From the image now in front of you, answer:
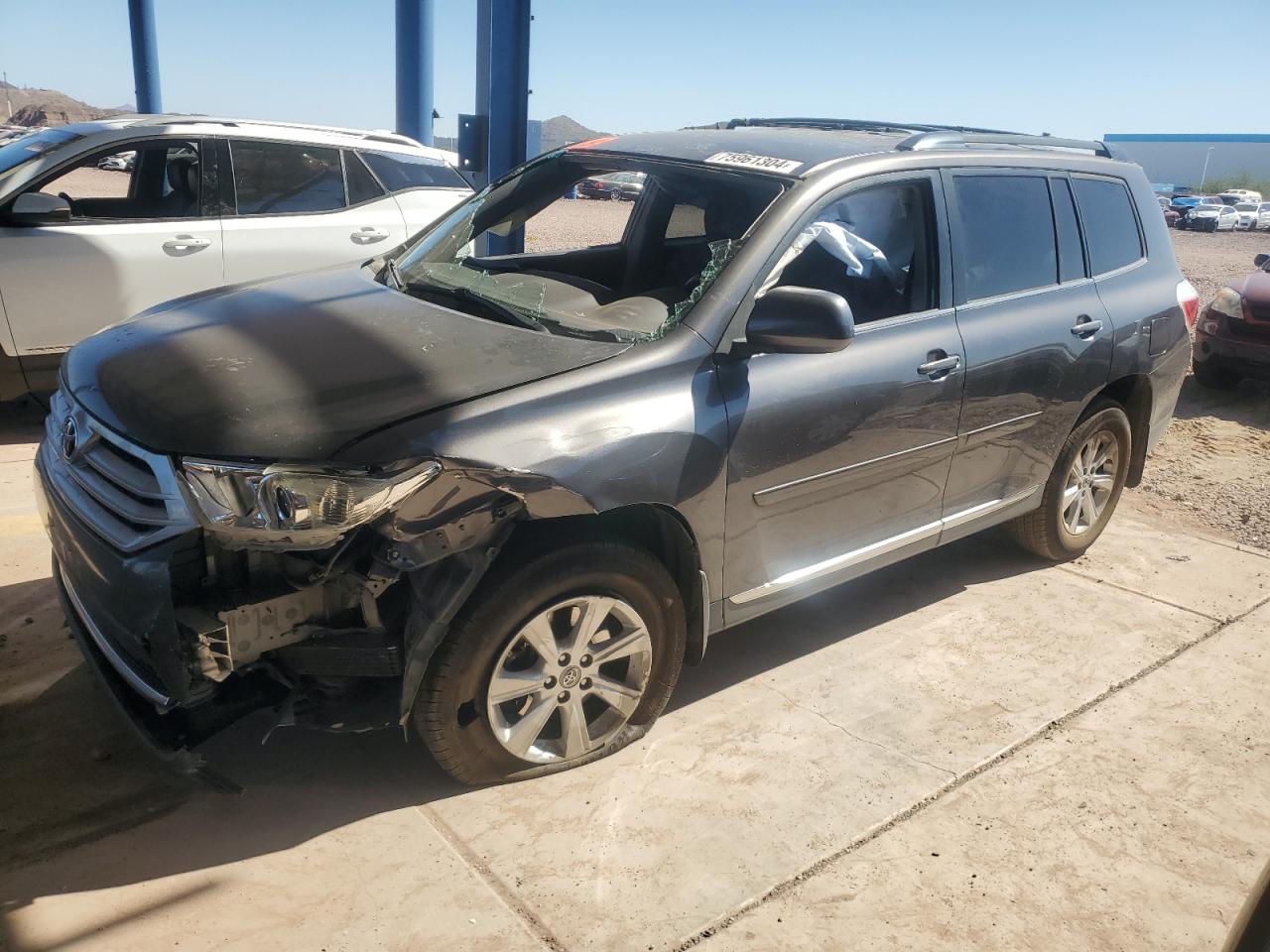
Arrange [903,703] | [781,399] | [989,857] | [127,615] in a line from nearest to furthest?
[127,615]
[989,857]
[781,399]
[903,703]

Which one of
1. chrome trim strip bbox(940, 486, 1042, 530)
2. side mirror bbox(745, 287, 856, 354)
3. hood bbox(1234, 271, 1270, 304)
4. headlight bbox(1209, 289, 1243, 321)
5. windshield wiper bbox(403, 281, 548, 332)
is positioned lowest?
chrome trim strip bbox(940, 486, 1042, 530)

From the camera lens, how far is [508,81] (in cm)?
670

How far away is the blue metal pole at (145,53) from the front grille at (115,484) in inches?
571

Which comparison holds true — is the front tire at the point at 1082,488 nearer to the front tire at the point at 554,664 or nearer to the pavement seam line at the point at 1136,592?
the pavement seam line at the point at 1136,592

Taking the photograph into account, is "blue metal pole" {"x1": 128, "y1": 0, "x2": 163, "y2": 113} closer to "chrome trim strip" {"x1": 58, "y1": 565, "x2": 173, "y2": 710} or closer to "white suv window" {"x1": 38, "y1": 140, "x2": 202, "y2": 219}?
"white suv window" {"x1": 38, "y1": 140, "x2": 202, "y2": 219}

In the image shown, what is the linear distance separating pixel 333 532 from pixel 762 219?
68.2 inches

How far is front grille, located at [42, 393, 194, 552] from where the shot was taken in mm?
2506

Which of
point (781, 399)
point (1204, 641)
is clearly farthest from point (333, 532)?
point (1204, 641)

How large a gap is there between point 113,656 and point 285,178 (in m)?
4.56

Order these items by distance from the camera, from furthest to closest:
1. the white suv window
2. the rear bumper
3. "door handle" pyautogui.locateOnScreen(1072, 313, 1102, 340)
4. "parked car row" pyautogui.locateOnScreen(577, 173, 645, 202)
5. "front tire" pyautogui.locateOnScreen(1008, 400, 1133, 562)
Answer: the rear bumper
the white suv window
"front tire" pyautogui.locateOnScreen(1008, 400, 1133, 562)
"door handle" pyautogui.locateOnScreen(1072, 313, 1102, 340)
"parked car row" pyautogui.locateOnScreen(577, 173, 645, 202)

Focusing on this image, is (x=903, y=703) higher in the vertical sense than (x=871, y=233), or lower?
lower

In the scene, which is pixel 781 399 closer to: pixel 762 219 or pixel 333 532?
pixel 762 219

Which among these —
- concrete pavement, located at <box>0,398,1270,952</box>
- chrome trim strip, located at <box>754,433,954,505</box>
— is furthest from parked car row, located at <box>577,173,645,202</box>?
concrete pavement, located at <box>0,398,1270,952</box>

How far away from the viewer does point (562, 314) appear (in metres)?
3.38
